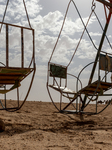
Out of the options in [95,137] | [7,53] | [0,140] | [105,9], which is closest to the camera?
[0,140]

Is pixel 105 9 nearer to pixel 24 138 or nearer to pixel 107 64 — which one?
pixel 107 64

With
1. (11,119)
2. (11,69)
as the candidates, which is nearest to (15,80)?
(11,69)

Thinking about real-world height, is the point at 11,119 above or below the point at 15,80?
below

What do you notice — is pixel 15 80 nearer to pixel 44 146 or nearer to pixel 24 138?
pixel 24 138

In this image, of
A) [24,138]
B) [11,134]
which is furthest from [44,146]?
[11,134]

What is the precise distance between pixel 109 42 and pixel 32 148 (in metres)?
3.69

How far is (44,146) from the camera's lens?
2.68 metres

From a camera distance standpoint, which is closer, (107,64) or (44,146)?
(44,146)

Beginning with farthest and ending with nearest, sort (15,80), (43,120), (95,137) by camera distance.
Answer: (43,120)
(15,80)
(95,137)

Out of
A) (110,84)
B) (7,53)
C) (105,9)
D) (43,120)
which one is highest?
(105,9)

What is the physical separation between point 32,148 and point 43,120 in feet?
7.50

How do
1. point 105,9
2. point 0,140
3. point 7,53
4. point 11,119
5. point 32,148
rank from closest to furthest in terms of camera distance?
point 32,148 < point 0,140 < point 7,53 < point 11,119 < point 105,9

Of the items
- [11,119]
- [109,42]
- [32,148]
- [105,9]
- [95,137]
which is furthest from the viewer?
[105,9]

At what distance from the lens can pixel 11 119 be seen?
4543 millimetres
